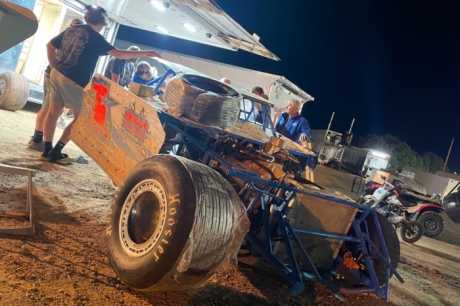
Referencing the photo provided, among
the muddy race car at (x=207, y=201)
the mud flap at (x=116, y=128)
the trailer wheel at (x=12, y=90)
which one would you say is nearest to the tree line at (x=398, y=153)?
the trailer wheel at (x=12, y=90)

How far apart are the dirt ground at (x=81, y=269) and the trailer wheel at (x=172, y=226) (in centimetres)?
21

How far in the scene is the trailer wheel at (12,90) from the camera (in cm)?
768

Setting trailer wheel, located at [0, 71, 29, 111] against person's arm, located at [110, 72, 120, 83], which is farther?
trailer wheel, located at [0, 71, 29, 111]

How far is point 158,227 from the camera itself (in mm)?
2371

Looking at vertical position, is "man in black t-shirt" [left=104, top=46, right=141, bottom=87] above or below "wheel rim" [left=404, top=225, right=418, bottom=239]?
above

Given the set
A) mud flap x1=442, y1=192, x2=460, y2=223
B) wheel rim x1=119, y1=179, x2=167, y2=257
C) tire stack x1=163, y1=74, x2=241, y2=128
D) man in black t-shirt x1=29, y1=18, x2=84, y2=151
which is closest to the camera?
wheel rim x1=119, y1=179, x2=167, y2=257

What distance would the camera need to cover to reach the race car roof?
7.84 meters

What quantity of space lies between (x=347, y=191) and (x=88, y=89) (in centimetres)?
1201

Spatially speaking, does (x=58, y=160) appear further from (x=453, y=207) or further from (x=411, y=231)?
(x=453, y=207)

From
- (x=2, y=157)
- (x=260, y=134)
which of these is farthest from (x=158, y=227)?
(x=2, y=157)

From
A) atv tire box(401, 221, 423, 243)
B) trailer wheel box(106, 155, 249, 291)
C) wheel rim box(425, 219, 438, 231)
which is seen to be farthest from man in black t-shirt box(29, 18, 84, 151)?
wheel rim box(425, 219, 438, 231)

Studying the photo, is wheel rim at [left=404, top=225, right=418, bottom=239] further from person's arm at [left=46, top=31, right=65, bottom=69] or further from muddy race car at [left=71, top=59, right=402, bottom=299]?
person's arm at [left=46, top=31, right=65, bottom=69]

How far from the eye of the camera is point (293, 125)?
671cm

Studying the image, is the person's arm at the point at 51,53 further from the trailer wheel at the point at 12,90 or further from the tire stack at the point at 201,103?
the trailer wheel at the point at 12,90
